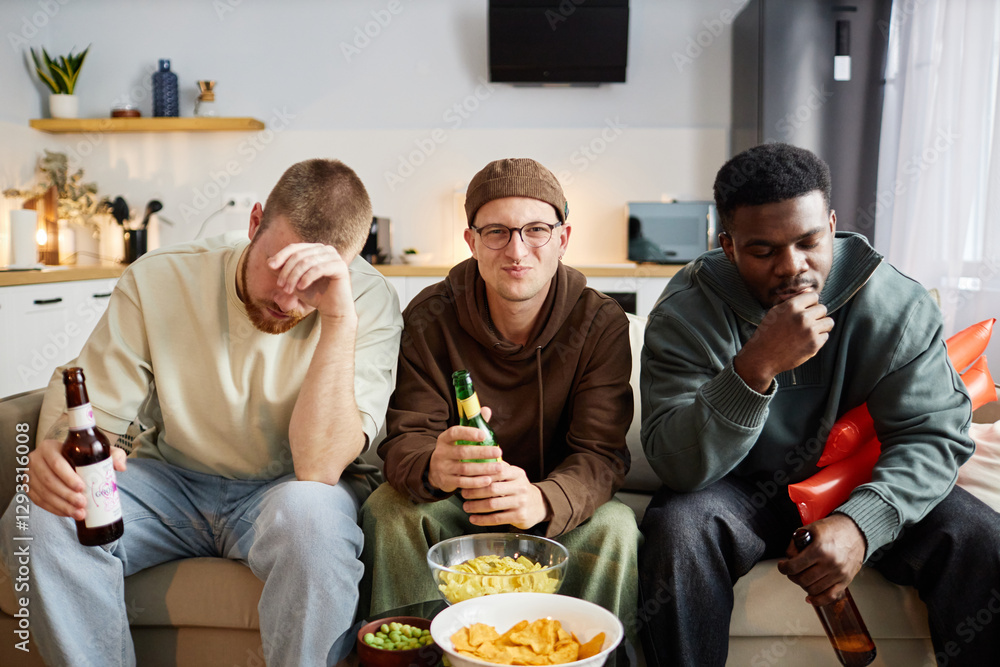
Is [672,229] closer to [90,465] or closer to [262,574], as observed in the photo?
[262,574]

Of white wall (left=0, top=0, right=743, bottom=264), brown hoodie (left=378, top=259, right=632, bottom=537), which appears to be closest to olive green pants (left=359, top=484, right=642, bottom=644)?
brown hoodie (left=378, top=259, right=632, bottom=537)

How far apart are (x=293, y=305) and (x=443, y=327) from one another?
0.36 m

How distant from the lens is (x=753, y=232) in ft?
4.83

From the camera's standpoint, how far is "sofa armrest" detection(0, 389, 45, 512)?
5.25 feet

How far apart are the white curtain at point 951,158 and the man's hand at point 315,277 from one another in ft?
7.43

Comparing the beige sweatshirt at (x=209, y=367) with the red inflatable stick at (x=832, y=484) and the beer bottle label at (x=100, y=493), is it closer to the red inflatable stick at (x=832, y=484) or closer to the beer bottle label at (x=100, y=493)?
the beer bottle label at (x=100, y=493)

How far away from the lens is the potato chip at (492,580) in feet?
3.53

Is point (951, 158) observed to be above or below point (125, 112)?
below

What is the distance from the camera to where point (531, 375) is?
1706 millimetres

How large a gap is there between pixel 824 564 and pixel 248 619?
1090mm

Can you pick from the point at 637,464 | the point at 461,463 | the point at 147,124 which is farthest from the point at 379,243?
the point at 461,463

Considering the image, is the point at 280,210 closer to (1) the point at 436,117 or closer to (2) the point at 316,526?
(2) the point at 316,526

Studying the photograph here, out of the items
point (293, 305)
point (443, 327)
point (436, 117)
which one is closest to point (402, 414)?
point (443, 327)

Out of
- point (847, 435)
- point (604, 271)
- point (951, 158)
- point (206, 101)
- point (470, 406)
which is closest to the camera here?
point (470, 406)
